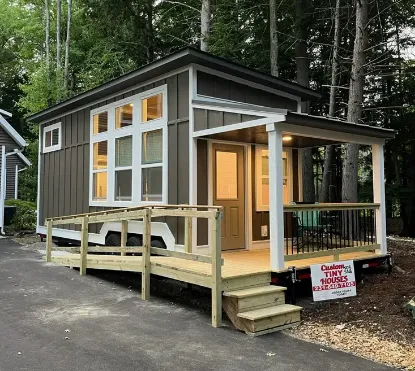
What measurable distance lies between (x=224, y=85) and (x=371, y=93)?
1074 cm

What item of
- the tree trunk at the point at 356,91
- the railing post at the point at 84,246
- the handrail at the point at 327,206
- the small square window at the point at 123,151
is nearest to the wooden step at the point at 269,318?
the handrail at the point at 327,206

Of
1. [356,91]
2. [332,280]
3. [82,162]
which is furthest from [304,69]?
[332,280]

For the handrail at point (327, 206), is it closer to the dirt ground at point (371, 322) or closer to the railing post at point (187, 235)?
the dirt ground at point (371, 322)

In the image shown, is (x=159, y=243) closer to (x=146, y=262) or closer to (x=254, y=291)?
(x=146, y=262)

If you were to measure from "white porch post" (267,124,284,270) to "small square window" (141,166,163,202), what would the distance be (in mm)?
2629

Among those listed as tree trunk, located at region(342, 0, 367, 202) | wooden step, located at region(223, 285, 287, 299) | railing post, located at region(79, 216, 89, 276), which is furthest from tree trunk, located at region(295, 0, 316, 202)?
wooden step, located at region(223, 285, 287, 299)

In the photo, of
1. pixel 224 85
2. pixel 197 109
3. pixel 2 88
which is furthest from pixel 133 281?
pixel 2 88

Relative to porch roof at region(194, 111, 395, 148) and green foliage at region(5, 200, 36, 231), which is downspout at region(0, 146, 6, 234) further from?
porch roof at region(194, 111, 395, 148)

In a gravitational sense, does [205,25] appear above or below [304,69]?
above

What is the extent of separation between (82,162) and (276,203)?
5895 millimetres

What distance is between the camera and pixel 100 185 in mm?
9102

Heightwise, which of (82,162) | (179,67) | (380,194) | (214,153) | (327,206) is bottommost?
(327,206)

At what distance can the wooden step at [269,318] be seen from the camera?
4.42 metres

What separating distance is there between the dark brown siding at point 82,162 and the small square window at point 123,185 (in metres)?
0.80
